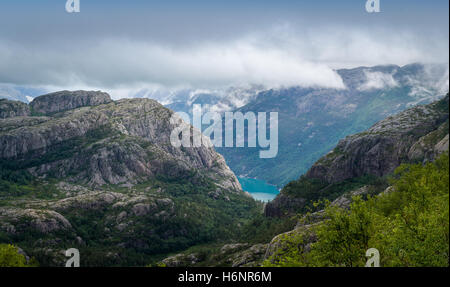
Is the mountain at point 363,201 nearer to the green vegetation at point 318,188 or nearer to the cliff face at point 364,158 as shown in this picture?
the cliff face at point 364,158

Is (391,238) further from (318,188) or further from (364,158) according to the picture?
(318,188)

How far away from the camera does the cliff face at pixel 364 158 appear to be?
11250cm

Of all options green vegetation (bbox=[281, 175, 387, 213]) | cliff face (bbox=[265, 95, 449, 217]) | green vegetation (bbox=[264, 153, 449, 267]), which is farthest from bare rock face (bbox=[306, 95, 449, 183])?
green vegetation (bbox=[264, 153, 449, 267])

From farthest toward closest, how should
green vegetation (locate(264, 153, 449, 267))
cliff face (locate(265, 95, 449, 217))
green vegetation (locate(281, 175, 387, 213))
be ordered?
green vegetation (locate(281, 175, 387, 213)), cliff face (locate(265, 95, 449, 217)), green vegetation (locate(264, 153, 449, 267))

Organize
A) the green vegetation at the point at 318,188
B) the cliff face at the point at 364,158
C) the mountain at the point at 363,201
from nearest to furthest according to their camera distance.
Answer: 1. the mountain at the point at 363,201
2. the cliff face at the point at 364,158
3. the green vegetation at the point at 318,188

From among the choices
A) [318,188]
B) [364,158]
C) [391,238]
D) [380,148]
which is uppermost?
[391,238]

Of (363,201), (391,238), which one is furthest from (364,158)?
(391,238)

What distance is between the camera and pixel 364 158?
426 feet

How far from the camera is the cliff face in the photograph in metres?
112

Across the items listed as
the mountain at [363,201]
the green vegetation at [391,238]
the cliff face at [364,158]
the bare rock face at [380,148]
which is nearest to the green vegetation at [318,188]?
the cliff face at [364,158]

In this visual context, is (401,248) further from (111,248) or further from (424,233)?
(111,248)

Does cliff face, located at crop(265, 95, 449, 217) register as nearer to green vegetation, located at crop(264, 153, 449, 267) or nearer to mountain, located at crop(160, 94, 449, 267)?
mountain, located at crop(160, 94, 449, 267)
